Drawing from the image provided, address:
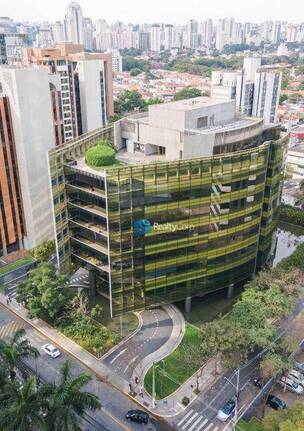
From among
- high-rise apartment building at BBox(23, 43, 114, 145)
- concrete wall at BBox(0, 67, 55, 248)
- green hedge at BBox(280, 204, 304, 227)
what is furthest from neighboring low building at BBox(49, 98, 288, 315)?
high-rise apartment building at BBox(23, 43, 114, 145)

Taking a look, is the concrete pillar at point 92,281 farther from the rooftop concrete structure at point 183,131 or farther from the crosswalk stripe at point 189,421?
the crosswalk stripe at point 189,421

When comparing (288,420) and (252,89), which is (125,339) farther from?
(252,89)

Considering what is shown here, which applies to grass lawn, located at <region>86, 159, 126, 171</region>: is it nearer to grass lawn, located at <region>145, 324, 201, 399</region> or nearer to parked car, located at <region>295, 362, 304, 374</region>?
grass lawn, located at <region>145, 324, 201, 399</region>

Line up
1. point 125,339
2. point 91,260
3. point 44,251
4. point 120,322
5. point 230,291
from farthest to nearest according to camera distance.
Answer: point 44,251
point 230,291
point 91,260
point 120,322
point 125,339

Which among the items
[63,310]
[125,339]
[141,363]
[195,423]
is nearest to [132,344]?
[125,339]

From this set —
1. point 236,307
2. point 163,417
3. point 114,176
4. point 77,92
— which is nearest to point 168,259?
point 236,307

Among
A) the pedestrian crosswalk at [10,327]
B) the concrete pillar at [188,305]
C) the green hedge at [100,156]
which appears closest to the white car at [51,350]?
the pedestrian crosswalk at [10,327]
